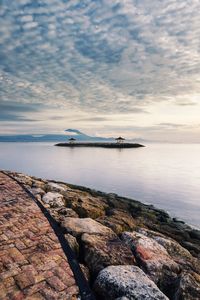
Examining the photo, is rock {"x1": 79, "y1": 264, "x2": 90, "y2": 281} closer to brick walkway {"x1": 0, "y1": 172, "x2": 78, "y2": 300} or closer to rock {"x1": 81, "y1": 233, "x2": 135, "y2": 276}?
rock {"x1": 81, "y1": 233, "x2": 135, "y2": 276}

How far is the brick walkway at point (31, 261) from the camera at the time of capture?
3.25 metres

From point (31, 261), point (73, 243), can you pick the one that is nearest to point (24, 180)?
point (73, 243)

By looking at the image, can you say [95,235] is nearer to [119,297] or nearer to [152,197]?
[119,297]

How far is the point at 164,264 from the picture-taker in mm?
4461

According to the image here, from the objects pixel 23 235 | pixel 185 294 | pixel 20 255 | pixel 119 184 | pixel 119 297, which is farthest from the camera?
pixel 119 184

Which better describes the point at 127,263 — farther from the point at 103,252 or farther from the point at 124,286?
the point at 124,286

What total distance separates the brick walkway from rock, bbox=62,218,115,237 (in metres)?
0.43

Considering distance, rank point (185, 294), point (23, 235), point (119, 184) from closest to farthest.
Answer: point (185, 294) < point (23, 235) < point (119, 184)

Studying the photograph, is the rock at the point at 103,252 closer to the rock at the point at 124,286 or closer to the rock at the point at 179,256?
the rock at the point at 124,286

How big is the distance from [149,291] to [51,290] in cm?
137

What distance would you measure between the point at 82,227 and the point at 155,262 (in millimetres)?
1810

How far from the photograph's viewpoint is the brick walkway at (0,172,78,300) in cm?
325

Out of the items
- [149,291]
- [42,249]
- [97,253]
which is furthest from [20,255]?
[149,291]

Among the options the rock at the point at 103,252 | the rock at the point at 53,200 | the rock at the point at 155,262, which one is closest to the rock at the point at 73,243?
the rock at the point at 103,252
